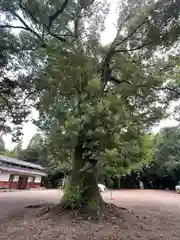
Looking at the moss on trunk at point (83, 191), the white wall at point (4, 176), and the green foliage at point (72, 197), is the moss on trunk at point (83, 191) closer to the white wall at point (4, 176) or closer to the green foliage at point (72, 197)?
the green foliage at point (72, 197)

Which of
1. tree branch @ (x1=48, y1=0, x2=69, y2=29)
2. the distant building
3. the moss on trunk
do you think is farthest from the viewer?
the distant building

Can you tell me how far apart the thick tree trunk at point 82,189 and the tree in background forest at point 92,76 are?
33 mm

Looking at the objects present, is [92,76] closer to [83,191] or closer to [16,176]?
[83,191]

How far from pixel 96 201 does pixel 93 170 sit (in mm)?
1195

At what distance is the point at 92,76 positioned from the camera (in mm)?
8258

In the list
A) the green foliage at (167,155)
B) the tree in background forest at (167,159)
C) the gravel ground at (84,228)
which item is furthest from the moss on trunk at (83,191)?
the green foliage at (167,155)

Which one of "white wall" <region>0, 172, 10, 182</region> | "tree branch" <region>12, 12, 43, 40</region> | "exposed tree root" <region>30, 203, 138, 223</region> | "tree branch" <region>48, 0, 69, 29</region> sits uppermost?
"tree branch" <region>12, 12, 43, 40</region>

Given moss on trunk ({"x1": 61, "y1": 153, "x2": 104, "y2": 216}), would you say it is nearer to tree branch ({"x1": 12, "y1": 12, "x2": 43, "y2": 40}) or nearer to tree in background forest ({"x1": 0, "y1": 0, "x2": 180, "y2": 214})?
tree in background forest ({"x1": 0, "y1": 0, "x2": 180, "y2": 214})

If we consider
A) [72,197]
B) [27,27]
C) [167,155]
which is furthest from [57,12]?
[167,155]

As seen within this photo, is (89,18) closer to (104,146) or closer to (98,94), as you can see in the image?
(98,94)

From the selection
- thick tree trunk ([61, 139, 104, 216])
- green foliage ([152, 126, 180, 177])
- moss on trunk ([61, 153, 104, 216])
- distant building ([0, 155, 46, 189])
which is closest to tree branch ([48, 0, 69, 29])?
thick tree trunk ([61, 139, 104, 216])

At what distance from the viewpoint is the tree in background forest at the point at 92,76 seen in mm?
7445

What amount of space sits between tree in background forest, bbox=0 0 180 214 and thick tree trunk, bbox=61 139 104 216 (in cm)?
3

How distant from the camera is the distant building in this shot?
22719 mm
